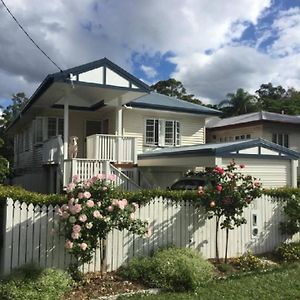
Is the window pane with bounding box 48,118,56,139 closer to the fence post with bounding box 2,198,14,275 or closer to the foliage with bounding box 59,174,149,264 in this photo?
the foliage with bounding box 59,174,149,264

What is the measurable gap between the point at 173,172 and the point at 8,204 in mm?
13437

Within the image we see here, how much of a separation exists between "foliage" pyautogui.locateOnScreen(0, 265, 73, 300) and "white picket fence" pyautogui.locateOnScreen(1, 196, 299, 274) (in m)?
0.61

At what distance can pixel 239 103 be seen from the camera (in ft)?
166

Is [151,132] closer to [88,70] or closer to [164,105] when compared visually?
[164,105]

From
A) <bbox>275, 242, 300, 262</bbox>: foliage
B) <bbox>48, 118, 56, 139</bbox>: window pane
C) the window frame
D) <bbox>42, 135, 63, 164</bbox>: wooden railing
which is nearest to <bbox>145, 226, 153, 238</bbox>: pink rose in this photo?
<bbox>275, 242, 300, 262</bbox>: foliage

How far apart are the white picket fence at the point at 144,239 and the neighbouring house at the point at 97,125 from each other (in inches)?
226

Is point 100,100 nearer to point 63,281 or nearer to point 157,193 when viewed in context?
point 157,193

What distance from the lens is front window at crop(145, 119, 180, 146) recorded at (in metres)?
21.1

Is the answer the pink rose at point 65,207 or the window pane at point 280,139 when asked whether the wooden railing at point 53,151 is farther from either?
the window pane at point 280,139

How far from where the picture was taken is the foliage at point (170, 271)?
7.45m

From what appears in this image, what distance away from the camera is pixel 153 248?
8984 mm

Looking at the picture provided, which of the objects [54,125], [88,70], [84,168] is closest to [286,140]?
[54,125]

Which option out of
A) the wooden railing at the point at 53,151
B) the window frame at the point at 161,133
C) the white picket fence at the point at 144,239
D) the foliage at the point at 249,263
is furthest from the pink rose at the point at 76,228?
the window frame at the point at 161,133

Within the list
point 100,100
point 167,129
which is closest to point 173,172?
point 167,129
